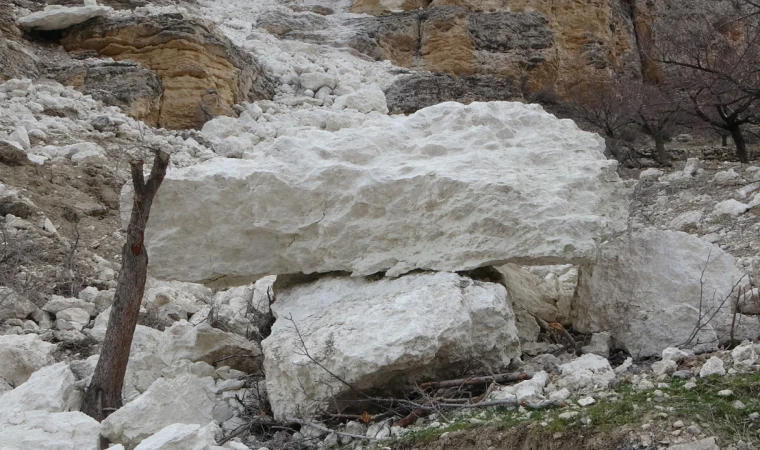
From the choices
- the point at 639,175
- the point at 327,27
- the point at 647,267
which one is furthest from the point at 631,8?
the point at 647,267

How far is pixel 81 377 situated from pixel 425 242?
2217 millimetres

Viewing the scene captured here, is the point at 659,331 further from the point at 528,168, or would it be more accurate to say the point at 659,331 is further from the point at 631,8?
the point at 631,8

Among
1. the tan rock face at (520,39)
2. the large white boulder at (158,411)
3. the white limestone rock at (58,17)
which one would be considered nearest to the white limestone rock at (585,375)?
the large white boulder at (158,411)

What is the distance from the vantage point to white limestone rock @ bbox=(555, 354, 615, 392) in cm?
362

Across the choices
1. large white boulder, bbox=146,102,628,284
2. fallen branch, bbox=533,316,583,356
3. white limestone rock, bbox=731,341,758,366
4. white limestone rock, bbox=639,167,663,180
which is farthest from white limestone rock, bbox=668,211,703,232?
white limestone rock, bbox=731,341,758,366

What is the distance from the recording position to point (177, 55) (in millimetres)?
14469

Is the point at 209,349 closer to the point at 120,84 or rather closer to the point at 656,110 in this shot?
the point at 120,84

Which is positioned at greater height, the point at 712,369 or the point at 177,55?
the point at 177,55

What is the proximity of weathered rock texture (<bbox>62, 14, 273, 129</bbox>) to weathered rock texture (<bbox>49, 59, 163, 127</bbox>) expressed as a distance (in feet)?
0.96

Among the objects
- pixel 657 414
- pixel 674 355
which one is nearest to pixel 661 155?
pixel 674 355

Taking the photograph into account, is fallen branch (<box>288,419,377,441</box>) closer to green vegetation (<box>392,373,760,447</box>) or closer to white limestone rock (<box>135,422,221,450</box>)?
green vegetation (<box>392,373,760,447</box>)

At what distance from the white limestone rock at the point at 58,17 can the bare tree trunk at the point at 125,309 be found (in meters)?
11.6

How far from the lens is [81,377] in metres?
4.66

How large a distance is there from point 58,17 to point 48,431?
506 inches
